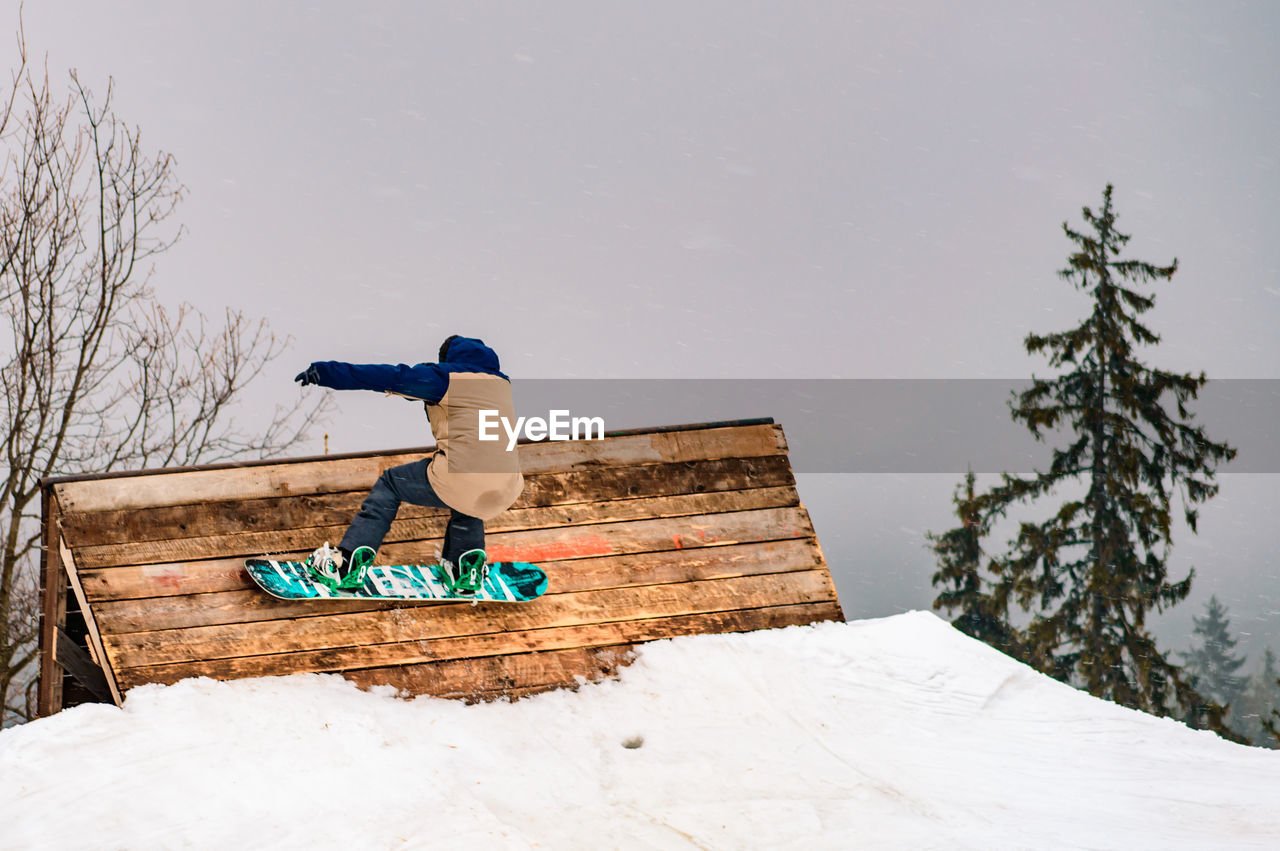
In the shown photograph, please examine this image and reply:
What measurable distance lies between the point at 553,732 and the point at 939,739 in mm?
2479

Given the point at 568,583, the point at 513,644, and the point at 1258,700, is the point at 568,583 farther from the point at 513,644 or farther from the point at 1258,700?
the point at 1258,700

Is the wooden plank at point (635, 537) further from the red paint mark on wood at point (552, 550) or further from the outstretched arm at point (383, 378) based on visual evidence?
the outstretched arm at point (383, 378)

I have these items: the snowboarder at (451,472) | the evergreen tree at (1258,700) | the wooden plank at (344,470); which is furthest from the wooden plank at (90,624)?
the evergreen tree at (1258,700)

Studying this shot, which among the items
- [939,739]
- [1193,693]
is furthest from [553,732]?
[1193,693]

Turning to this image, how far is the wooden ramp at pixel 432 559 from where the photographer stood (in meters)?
5.85

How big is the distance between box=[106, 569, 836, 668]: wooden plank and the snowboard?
0.12m

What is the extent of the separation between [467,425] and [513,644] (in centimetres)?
171

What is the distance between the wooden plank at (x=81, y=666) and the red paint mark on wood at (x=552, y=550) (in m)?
2.63

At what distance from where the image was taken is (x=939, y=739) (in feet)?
18.6

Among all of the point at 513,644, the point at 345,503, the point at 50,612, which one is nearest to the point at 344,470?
the point at 345,503

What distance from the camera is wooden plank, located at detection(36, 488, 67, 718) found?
5.50 meters

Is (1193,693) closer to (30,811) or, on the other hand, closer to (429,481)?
(429,481)

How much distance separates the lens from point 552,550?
6.44 metres

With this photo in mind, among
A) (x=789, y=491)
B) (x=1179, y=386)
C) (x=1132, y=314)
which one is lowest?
(x=789, y=491)
